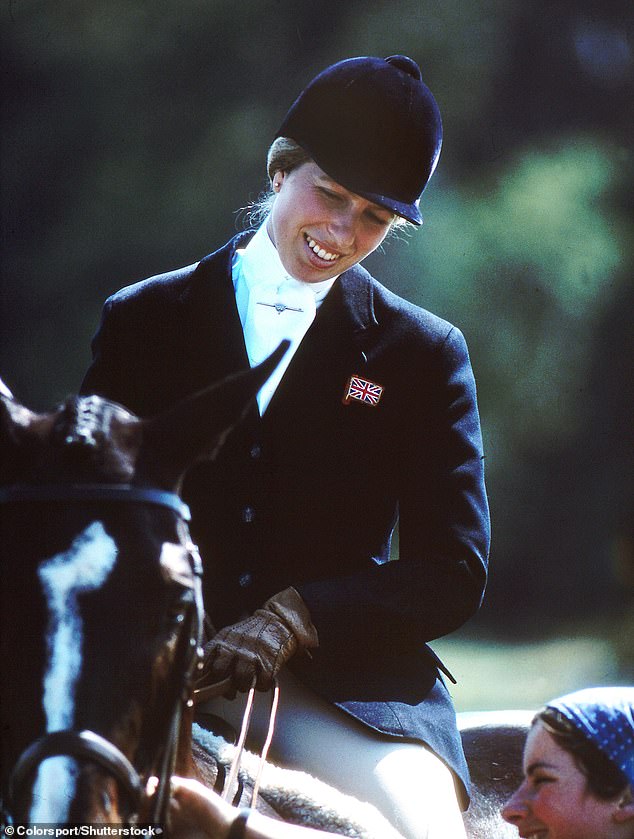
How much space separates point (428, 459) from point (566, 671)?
3559 mm

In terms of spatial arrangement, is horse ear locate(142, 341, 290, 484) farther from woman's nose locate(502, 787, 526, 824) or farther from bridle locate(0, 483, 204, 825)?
woman's nose locate(502, 787, 526, 824)

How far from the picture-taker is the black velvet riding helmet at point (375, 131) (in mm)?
2240

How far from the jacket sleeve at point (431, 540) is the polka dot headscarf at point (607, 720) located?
0.50m

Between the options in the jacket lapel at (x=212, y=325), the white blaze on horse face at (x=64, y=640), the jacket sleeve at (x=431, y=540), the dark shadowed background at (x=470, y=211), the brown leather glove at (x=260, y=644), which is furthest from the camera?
the dark shadowed background at (x=470, y=211)

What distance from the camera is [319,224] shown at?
7.61 feet

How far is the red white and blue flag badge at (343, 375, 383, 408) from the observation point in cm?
230

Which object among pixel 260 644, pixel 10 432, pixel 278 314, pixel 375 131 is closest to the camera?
pixel 10 432

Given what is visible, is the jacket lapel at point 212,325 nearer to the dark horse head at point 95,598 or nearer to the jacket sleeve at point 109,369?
the jacket sleeve at point 109,369

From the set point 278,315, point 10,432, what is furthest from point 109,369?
A: point 10,432

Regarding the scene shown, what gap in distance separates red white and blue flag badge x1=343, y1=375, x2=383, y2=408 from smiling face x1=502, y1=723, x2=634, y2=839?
0.81 m

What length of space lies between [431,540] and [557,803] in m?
0.71

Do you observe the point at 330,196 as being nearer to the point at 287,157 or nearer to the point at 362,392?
the point at 287,157


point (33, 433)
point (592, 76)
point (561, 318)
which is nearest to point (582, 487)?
point (561, 318)

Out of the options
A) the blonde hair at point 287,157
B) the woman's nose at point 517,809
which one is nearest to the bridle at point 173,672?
the woman's nose at point 517,809
